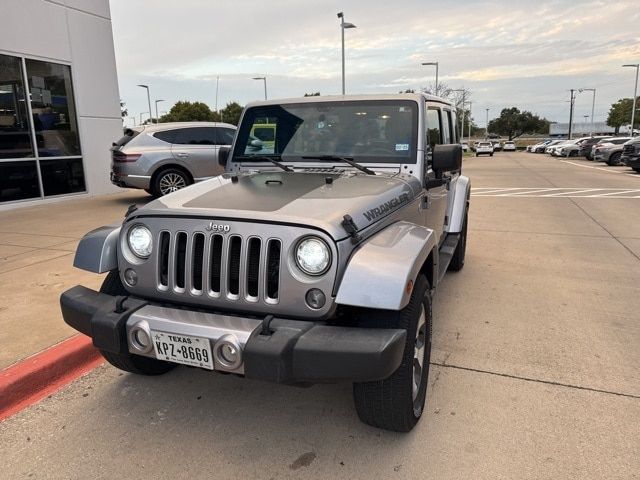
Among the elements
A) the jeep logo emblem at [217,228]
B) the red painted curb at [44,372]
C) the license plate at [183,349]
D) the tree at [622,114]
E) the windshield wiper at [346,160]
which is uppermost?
the tree at [622,114]

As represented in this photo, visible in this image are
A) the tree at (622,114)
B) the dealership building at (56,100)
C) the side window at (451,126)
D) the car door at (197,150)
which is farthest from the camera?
the tree at (622,114)

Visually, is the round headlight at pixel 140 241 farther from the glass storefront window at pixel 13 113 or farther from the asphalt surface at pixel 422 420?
the glass storefront window at pixel 13 113

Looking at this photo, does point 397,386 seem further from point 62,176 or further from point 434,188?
point 62,176

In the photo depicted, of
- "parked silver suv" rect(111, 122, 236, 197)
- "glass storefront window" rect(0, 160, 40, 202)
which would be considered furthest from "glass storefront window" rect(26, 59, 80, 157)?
"parked silver suv" rect(111, 122, 236, 197)

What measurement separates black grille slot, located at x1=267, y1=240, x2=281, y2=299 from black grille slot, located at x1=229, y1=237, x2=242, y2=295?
0.17m

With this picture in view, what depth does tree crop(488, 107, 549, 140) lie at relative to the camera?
108 m

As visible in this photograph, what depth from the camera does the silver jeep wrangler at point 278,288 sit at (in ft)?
7.10

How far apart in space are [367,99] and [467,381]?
2148mm

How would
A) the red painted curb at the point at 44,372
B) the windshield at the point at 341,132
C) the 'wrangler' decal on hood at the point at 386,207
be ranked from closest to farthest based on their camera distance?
the 'wrangler' decal on hood at the point at 386,207, the red painted curb at the point at 44,372, the windshield at the point at 341,132

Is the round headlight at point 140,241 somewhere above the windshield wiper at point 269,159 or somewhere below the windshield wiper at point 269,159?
below

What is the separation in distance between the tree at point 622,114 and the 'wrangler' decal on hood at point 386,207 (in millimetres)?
83983

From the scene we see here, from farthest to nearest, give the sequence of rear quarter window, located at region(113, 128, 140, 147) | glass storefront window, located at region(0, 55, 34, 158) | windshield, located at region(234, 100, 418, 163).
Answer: rear quarter window, located at region(113, 128, 140, 147), glass storefront window, located at region(0, 55, 34, 158), windshield, located at region(234, 100, 418, 163)

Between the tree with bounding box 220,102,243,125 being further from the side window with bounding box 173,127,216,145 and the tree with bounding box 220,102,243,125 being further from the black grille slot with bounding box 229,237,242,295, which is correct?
the black grille slot with bounding box 229,237,242,295

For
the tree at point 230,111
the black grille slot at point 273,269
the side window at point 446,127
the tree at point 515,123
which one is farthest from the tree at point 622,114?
the black grille slot at point 273,269
